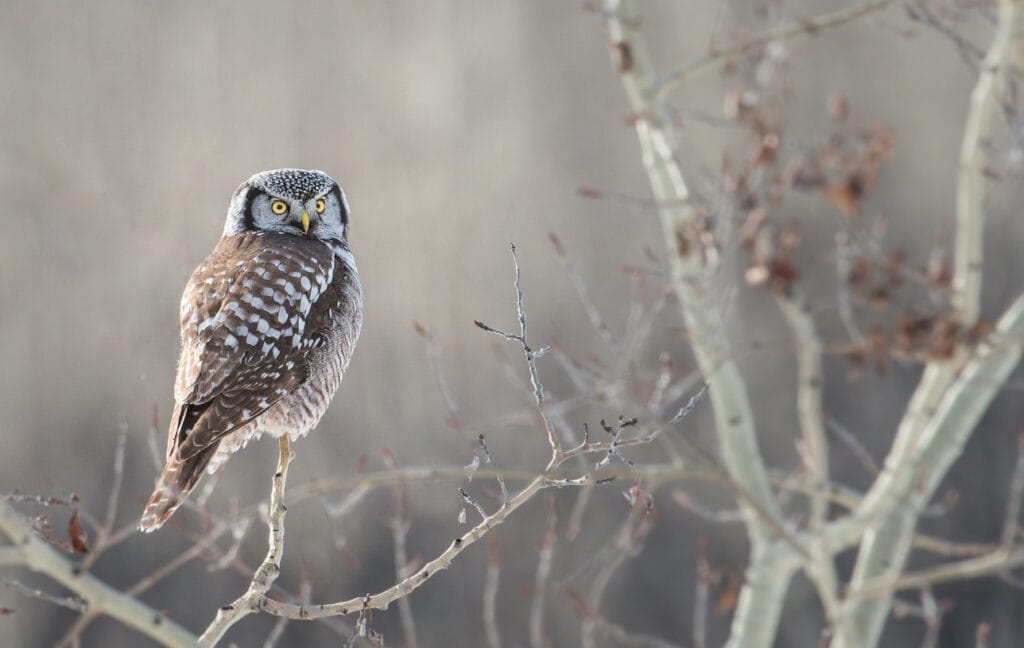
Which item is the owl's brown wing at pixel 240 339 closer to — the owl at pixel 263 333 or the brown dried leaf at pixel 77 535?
the owl at pixel 263 333

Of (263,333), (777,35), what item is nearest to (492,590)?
(777,35)

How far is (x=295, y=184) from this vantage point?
3.62 m

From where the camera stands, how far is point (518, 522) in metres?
15.4

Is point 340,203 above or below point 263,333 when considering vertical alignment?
above

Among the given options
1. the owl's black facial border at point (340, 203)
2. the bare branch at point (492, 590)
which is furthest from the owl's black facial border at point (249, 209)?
the bare branch at point (492, 590)

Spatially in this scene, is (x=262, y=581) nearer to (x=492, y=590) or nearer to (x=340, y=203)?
(x=340, y=203)

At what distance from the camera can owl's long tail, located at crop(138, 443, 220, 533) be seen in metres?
2.80

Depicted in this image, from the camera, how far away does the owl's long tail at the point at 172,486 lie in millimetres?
2801

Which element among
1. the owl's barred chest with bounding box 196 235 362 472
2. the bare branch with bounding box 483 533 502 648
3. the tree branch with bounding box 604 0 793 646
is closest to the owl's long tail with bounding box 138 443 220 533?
the owl's barred chest with bounding box 196 235 362 472

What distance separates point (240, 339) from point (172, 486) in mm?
411

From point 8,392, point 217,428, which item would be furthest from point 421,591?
point 217,428

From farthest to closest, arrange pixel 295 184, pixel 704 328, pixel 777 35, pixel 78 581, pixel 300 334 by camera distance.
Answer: pixel 704 328
pixel 777 35
pixel 295 184
pixel 300 334
pixel 78 581

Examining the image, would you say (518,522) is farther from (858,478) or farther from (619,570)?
(858,478)

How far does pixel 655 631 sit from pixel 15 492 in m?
12.9
